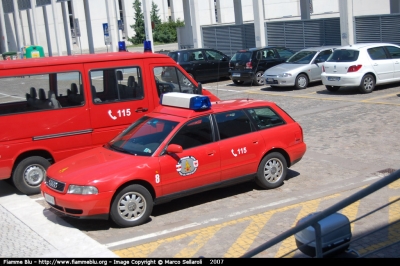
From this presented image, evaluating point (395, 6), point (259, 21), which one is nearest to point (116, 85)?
point (259, 21)

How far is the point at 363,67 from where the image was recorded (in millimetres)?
17891

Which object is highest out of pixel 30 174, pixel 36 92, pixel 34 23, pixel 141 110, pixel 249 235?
pixel 34 23

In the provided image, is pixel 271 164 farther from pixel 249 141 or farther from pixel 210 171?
pixel 210 171

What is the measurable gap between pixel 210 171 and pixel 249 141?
90cm

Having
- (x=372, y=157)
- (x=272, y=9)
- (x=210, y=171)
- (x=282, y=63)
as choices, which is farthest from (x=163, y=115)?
(x=272, y=9)

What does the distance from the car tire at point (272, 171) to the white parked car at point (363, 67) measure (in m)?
9.51

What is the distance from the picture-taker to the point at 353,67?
17.9 metres

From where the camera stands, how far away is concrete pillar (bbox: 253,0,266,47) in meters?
29.1

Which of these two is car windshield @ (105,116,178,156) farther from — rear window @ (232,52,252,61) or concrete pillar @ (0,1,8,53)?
concrete pillar @ (0,1,8,53)

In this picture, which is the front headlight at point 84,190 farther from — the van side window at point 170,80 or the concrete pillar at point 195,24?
the concrete pillar at point 195,24

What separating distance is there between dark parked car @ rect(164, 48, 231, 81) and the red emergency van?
13626 mm

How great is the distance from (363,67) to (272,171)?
9953 mm

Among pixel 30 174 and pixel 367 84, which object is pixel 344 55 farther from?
pixel 30 174


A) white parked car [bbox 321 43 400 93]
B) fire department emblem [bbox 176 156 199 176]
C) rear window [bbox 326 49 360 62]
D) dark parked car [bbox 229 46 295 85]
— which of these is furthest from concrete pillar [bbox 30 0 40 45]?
fire department emblem [bbox 176 156 199 176]
